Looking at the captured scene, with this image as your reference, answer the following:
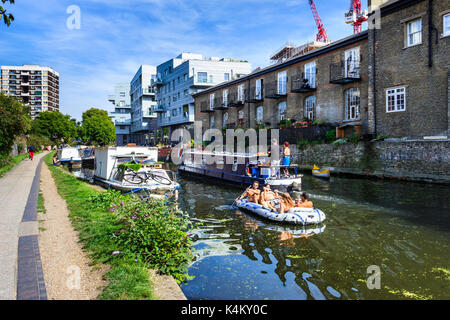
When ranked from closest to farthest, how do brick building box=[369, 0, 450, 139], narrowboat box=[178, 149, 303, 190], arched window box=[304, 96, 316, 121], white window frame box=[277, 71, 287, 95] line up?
narrowboat box=[178, 149, 303, 190]
brick building box=[369, 0, 450, 139]
arched window box=[304, 96, 316, 121]
white window frame box=[277, 71, 287, 95]

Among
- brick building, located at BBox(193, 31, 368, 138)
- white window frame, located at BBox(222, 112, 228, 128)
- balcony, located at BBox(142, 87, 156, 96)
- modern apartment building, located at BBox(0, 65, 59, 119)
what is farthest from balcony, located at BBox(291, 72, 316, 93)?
modern apartment building, located at BBox(0, 65, 59, 119)

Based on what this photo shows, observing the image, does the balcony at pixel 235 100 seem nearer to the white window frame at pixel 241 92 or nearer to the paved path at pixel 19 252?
the white window frame at pixel 241 92

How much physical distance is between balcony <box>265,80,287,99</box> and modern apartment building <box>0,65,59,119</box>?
108 meters

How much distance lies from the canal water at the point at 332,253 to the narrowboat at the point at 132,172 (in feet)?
6.30

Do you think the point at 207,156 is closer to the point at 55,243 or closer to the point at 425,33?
the point at 425,33

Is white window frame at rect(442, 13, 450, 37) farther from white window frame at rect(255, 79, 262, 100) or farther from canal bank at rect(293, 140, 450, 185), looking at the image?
white window frame at rect(255, 79, 262, 100)

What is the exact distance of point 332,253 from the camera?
849 centimetres

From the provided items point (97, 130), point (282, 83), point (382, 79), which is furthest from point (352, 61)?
point (97, 130)

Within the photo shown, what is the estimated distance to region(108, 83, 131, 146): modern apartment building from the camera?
302 feet

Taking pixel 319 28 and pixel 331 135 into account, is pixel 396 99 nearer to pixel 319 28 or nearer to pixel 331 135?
pixel 331 135

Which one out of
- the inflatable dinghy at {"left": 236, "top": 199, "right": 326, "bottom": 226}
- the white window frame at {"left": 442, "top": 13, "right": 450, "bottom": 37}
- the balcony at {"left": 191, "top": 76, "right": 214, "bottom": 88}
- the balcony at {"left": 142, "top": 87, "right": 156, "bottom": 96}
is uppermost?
the balcony at {"left": 142, "top": 87, "right": 156, "bottom": 96}

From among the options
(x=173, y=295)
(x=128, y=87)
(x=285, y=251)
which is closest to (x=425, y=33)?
(x=285, y=251)

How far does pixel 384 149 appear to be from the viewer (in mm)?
22031

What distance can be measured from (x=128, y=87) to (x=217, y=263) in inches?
3856
